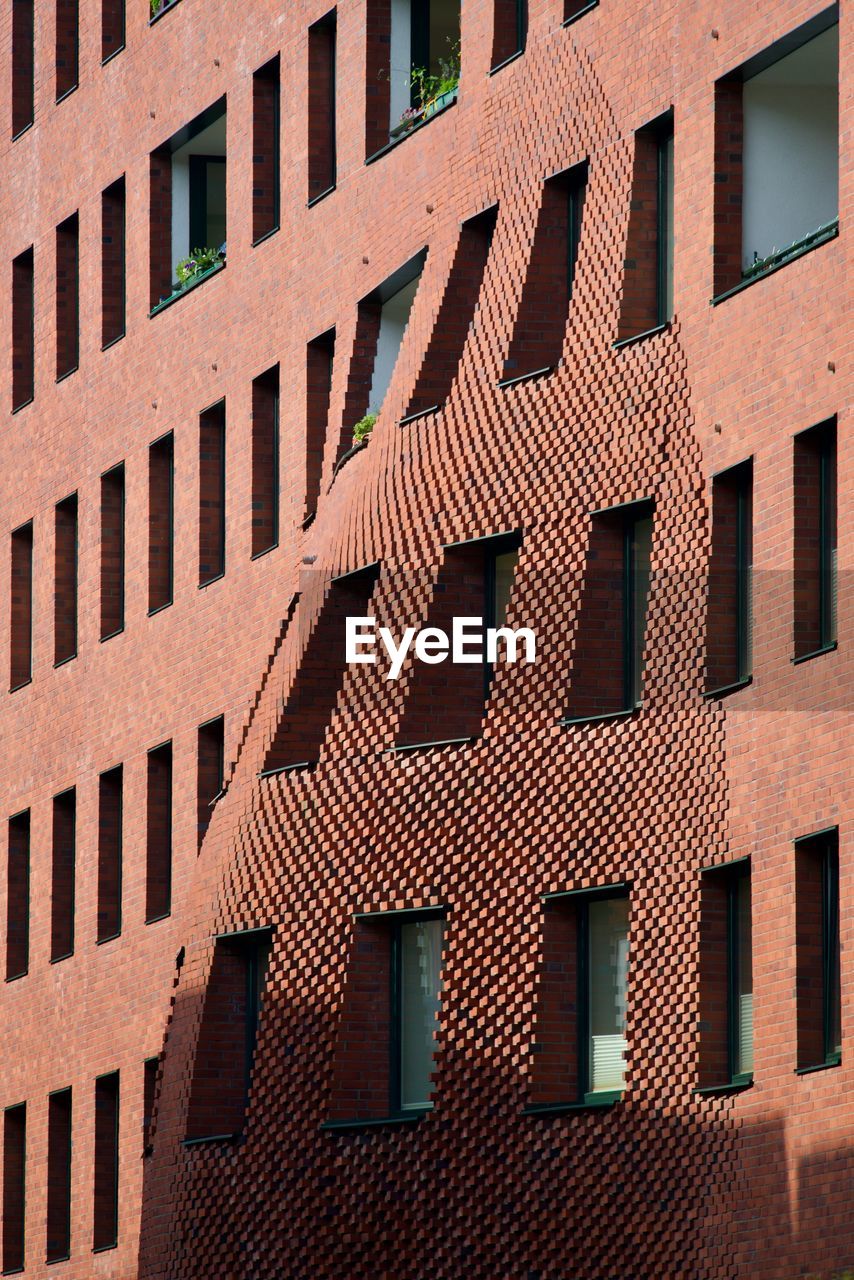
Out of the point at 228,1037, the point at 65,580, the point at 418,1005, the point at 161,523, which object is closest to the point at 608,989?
the point at 418,1005

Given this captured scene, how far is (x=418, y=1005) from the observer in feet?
113

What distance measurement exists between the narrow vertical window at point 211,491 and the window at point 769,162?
1219cm

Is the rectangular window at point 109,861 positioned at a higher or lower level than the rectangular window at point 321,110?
lower

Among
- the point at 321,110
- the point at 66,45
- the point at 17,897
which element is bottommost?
the point at 17,897

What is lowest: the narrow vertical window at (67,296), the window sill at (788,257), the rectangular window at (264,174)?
the window sill at (788,257)

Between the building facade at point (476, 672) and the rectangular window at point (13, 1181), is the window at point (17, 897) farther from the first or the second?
the building facade at point (476, 672)

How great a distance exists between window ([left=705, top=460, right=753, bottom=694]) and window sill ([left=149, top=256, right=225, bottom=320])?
44.3ft

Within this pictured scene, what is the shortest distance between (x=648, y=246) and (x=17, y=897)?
1879 cm

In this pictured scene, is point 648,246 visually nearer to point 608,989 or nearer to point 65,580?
point 608,989

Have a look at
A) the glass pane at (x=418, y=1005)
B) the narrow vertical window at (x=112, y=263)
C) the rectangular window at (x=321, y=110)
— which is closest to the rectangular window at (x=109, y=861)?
the narrow vertical window at (x=112, y=263)

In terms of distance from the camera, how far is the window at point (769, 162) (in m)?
31.1

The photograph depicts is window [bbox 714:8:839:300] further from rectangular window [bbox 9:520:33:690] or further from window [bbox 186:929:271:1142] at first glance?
rectangular window [bbox 9:520:33:690]

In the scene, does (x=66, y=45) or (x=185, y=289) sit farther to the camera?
(x=66, y=45)

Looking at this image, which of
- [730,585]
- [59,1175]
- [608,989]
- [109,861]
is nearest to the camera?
[730,585]
